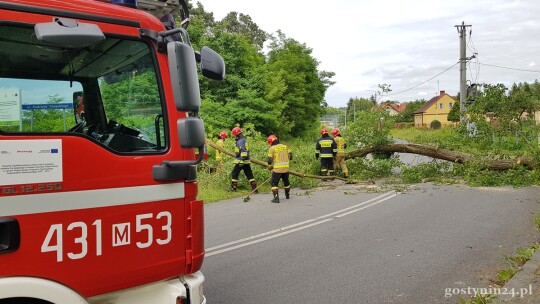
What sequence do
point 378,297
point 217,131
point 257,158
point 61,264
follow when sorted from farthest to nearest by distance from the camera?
point 217,131
point 257,158
point 378,297
point 61,264

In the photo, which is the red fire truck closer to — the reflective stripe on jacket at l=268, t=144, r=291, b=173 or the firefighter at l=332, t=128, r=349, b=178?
the reflective stripe on jacket at l=268, t=144, r=291, b=173

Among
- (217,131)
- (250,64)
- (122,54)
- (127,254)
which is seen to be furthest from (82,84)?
(250,64)

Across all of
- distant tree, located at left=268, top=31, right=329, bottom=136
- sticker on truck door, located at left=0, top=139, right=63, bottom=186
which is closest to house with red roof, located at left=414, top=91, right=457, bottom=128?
distant tree, located at left=268, top=31, right=329, bottom=136

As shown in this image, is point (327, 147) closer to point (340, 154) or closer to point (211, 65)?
point (340, 154)

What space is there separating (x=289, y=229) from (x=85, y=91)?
526 cm

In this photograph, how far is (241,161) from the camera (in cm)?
1206

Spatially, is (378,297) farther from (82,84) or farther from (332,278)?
(82,84)

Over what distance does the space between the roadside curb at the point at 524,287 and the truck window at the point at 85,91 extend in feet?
10.6

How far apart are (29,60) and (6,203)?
80 centimetres

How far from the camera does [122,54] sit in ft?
9.02

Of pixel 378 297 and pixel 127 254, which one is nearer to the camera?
pixel 127 254

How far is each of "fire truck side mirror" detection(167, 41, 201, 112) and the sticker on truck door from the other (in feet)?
2.28

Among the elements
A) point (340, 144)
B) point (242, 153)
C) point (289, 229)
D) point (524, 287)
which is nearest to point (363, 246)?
point (289, 229)

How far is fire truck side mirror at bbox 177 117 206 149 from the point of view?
260 cm
